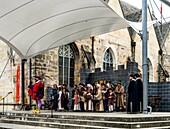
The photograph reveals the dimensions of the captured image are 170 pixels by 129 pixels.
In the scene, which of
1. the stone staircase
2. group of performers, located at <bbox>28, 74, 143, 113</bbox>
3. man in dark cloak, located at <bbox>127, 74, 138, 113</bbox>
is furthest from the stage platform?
man in dark cloak, located at <bbox>127, 74, 138, 113</bbox>

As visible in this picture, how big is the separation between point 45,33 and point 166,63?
21.2 meters

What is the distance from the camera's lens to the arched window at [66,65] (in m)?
23.3

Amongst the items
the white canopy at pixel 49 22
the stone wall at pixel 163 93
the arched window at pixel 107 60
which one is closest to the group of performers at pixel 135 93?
the white canopy at pixel 49 22

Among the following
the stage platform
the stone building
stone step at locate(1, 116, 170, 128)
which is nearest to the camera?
stone step at locate(1, 116, 170, 128)

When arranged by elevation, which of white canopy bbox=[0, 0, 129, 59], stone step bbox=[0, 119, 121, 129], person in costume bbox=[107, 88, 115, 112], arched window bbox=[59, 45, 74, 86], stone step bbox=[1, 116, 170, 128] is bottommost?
stone step bbox=[0, 119, 121, 129]

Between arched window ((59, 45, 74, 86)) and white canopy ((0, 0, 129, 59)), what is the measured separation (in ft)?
14.2

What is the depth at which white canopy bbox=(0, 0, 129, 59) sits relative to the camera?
1377cm

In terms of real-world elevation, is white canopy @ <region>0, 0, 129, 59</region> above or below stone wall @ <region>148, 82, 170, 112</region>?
above

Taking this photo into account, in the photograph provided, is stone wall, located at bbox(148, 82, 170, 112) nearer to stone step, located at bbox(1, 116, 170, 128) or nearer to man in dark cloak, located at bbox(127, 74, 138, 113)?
man in dark cloak, located at bbox(127, 74, 138, 113)

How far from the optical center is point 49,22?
16.1 metres

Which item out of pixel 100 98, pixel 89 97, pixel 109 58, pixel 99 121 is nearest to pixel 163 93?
pixel 100 98

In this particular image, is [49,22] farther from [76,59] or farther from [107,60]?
[107,60]

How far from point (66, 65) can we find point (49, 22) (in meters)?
7.98

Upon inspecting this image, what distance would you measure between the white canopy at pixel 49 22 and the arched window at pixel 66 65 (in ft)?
14.2
